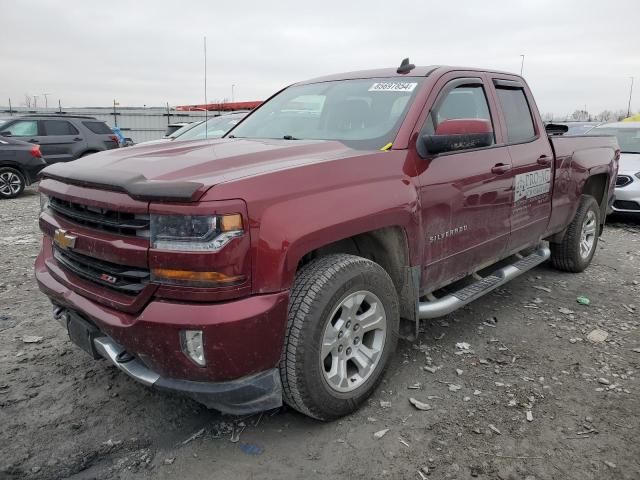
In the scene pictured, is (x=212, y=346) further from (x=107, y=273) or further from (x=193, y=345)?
(x=107, y=273)

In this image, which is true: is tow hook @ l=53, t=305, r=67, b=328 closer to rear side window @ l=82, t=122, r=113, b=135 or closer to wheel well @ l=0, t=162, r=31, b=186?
wheel well @ l=0, t=162, r=31, b=186

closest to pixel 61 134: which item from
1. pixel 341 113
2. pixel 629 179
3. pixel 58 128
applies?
pixel 58 128

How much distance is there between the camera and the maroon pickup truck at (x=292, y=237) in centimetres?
216

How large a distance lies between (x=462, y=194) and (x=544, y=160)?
1420 millimetres

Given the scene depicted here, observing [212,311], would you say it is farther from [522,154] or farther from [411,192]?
[522,154]

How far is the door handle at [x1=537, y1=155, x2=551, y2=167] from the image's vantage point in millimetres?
4180

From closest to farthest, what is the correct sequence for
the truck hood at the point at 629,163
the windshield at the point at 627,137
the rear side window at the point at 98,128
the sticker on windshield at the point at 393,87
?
the sticker on windshield at the point at 393,87 < the truck hood at the point at 629,163 < the windshield at the point at 627,137 < the rear side window at the point at 98,128

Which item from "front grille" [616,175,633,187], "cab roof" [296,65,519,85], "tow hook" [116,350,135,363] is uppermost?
"cab roof" [296,65,519,85]

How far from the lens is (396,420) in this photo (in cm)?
276

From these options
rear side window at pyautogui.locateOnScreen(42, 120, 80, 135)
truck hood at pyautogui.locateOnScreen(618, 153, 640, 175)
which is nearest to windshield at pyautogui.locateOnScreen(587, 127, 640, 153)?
truck hood at pyautogui.locateOnScreen(618, 153, 640, 175)

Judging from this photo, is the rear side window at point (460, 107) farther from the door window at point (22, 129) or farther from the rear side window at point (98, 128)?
the door window at point (22, 129)

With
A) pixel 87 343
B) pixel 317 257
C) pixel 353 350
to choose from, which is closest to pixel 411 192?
pixel 317 257

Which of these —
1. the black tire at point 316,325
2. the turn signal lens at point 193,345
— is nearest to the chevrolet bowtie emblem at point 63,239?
the turn signal lens at point 193,345

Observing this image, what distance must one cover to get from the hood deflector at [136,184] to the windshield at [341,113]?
1.23 m
